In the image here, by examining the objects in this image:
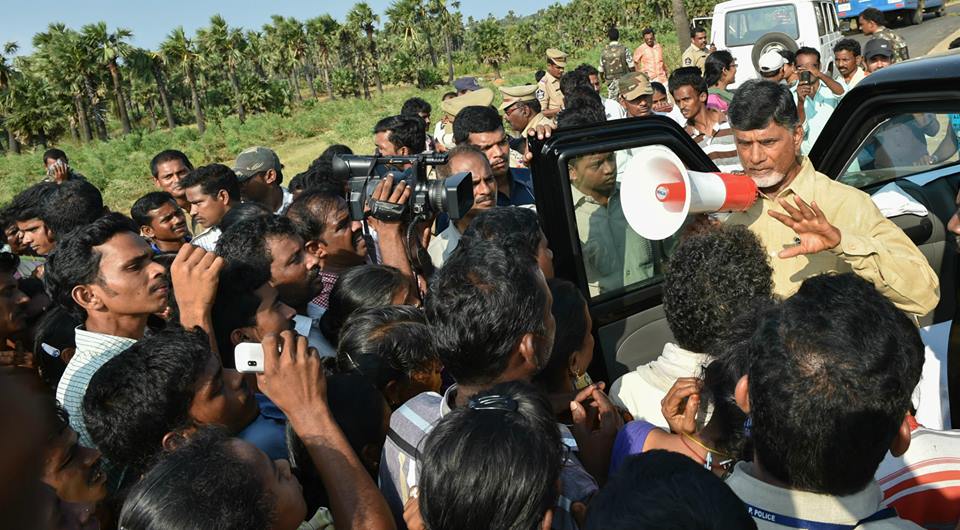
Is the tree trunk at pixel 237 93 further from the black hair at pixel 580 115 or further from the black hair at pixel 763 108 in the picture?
the black hair at pixel 763 108

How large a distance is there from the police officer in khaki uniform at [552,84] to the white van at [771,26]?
3.26m

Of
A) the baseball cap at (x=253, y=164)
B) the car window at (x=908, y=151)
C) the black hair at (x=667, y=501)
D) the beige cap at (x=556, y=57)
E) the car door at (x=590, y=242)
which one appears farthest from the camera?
the beige cap at (x=556, y=57)

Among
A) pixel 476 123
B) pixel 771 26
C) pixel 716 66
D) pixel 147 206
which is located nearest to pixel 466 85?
pixel 716 66

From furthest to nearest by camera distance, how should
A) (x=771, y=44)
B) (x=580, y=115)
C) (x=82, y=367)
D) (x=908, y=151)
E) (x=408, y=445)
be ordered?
(x=771, y=44) → (x=580, y=115) → (x=908, y=151) → (x=82, y=367) → (x=408, y=445)

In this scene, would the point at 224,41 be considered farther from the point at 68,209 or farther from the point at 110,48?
the point at 68,209

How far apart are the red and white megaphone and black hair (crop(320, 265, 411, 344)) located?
105 cm

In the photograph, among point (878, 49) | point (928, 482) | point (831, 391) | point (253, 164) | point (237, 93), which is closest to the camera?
point (831, 391)

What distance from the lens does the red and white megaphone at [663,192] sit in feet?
8.81

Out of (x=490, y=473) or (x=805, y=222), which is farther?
(x=805, y=222)

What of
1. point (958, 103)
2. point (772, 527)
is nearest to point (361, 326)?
point (772, 527)

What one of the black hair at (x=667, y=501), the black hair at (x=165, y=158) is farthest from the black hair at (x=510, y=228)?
the black hair at (x=165, y=158)

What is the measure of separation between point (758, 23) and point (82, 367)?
1235cm

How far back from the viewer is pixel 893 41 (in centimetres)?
765

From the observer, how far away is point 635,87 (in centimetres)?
668
